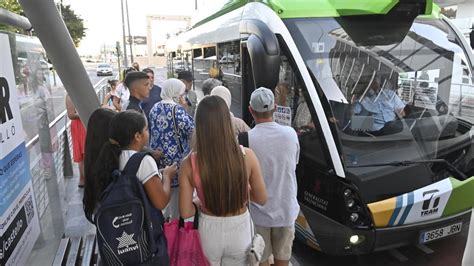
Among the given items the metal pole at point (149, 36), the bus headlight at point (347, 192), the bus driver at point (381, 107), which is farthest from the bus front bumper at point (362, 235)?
the metal pole at point (149, 36)

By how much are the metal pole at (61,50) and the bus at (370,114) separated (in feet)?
5.04

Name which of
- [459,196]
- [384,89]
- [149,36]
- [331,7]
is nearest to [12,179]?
[331,7]

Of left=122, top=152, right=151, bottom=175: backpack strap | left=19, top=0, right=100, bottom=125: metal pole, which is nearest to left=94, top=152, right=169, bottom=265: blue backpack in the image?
left=122, top=152, right=151, bottom=175: backpack strap

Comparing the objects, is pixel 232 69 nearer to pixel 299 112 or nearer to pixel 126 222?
pixel 299 112

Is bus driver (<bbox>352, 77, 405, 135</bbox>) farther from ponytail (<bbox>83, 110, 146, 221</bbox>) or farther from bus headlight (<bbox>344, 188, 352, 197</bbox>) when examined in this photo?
ponytail (<bbox>83, 110, 146, 221</bbox>)

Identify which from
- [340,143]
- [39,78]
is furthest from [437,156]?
[39,78]

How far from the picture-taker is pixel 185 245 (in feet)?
7.98

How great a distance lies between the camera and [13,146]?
267 centimetres

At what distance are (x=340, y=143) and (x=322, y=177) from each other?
352mm

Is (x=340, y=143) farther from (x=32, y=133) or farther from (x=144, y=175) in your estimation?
(x=32, y=133)

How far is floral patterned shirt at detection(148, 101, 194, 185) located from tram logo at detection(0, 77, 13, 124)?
1199mm

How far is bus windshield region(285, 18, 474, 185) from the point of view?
3631 millimetres

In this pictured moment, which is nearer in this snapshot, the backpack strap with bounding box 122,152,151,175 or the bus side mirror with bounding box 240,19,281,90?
the backpack strap with bounding box 122,152,151,175

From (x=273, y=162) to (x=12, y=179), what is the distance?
5.97ft
